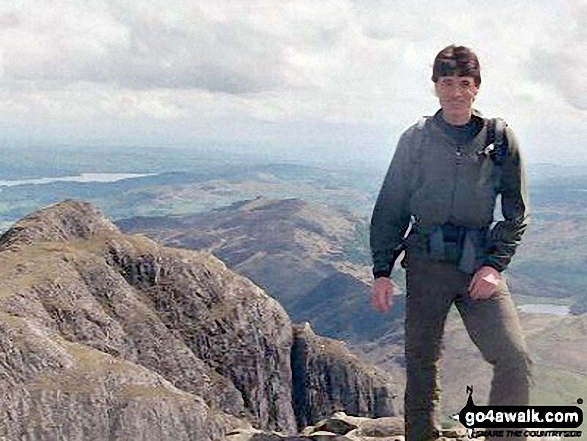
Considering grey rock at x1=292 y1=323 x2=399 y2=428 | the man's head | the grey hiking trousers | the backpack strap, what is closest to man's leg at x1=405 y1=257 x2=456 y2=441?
the grey hiking trousers

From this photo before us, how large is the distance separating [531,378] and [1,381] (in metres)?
96.5

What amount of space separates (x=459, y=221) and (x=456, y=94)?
305 cm

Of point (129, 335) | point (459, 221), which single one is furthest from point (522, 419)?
point (129, 335)

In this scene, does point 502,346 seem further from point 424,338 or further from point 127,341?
point 127,341

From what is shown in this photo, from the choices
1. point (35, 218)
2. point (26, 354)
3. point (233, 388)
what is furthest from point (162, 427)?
point (35, 218)

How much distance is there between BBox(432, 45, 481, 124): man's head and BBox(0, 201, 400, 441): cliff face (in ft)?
304

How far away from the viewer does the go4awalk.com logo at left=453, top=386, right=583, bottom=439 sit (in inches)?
678

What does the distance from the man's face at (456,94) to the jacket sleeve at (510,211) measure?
1.17 meters

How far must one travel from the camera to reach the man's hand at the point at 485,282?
16.6 metres

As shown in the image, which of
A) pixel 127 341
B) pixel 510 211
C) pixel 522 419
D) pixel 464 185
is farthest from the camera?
pixel 127 341

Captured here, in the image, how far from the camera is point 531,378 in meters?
16.7

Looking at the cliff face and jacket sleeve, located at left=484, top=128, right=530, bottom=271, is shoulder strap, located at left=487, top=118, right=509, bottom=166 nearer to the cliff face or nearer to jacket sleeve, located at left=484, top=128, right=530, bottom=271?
jacket sleeve, located at left=484, top=128, right=530, bottom=271

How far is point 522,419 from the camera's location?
17.4 meters

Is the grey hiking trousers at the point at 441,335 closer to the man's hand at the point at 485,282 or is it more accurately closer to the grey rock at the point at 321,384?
the man's hand at the point at 485,282
